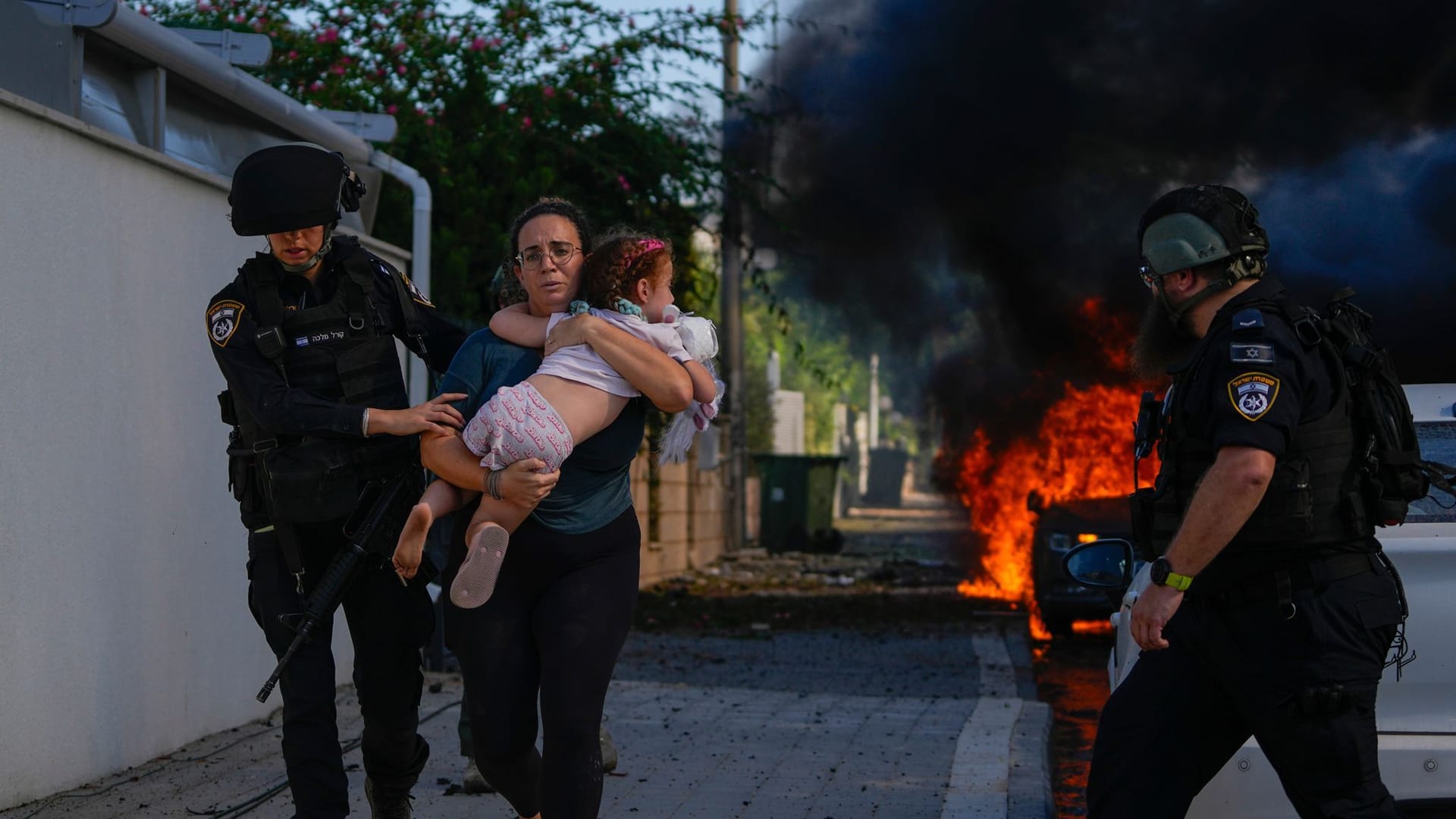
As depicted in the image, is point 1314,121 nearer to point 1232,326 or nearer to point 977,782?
point 977,782

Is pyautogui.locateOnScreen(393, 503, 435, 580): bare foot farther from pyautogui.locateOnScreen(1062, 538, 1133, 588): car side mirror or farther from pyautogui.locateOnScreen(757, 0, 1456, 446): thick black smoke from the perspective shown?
pyautogui.locateOnScreen(757, 0, 1456, 446): thick black smoke

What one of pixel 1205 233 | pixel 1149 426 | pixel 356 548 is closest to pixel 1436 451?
pixel 1149 426

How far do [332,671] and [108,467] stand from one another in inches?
75.0

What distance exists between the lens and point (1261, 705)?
3197mm

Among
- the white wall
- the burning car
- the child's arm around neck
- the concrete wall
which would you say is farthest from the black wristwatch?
the concrete wall

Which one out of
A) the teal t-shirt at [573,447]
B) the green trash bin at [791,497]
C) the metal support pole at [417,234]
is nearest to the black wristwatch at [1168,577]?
the teal t-shirt at [573,447]

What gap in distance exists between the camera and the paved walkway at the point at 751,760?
17.2ft

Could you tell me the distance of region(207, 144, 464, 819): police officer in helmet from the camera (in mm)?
3875

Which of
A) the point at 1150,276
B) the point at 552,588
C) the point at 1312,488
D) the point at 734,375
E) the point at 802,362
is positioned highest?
the point at 734,375

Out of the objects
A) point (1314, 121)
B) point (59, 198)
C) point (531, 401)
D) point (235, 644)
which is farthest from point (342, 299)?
point (1314, 121)

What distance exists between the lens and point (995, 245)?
16156mm

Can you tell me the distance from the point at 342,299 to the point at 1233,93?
41.0ft

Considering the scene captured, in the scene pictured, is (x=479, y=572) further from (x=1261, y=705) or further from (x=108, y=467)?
(x=108, y=467)

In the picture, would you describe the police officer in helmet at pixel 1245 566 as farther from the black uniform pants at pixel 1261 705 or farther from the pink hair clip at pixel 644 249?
the pink hair clip at pixel 644 249
